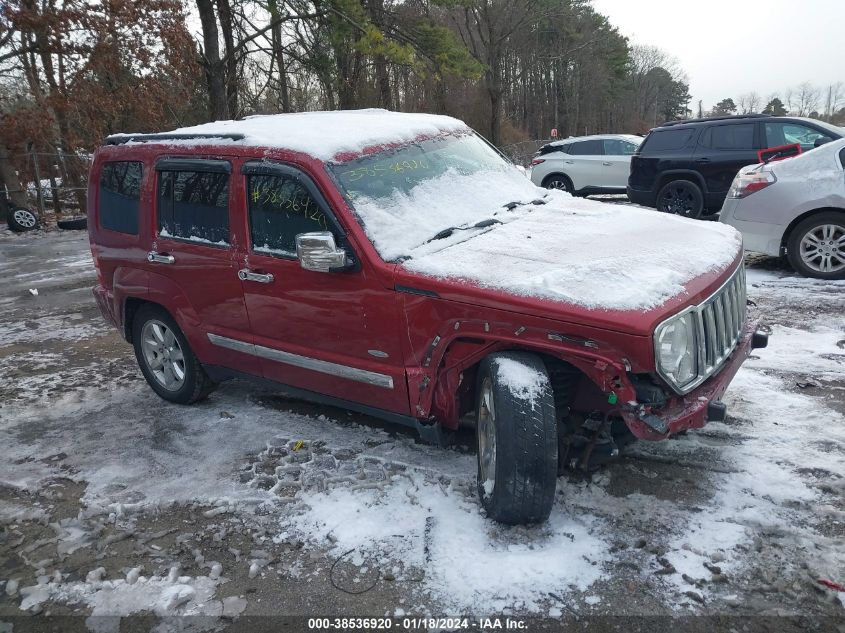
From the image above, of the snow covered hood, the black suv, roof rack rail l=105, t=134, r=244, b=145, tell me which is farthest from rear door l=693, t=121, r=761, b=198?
roof rack rail l=105, t=134, r=244, b=145

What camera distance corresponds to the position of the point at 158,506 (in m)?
3.55

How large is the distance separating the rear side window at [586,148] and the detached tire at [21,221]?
46.5ft

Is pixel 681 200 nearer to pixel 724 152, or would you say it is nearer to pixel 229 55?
pixel 724 152

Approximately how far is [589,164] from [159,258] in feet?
42.6

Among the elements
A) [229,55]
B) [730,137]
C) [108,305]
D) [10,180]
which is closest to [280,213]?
[108,305]

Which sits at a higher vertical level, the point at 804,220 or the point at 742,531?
the point at 804,220

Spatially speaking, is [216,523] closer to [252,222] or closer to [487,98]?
[252,222]

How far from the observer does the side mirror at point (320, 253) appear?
10.7ft

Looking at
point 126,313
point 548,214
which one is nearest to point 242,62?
point 126,313

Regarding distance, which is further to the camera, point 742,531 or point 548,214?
point 548,214

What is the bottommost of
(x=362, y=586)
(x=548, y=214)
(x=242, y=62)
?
(x=362, y=586)

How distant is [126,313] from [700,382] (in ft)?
13.6

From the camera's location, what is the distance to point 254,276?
12.7 ft

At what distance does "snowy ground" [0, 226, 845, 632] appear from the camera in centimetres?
268
